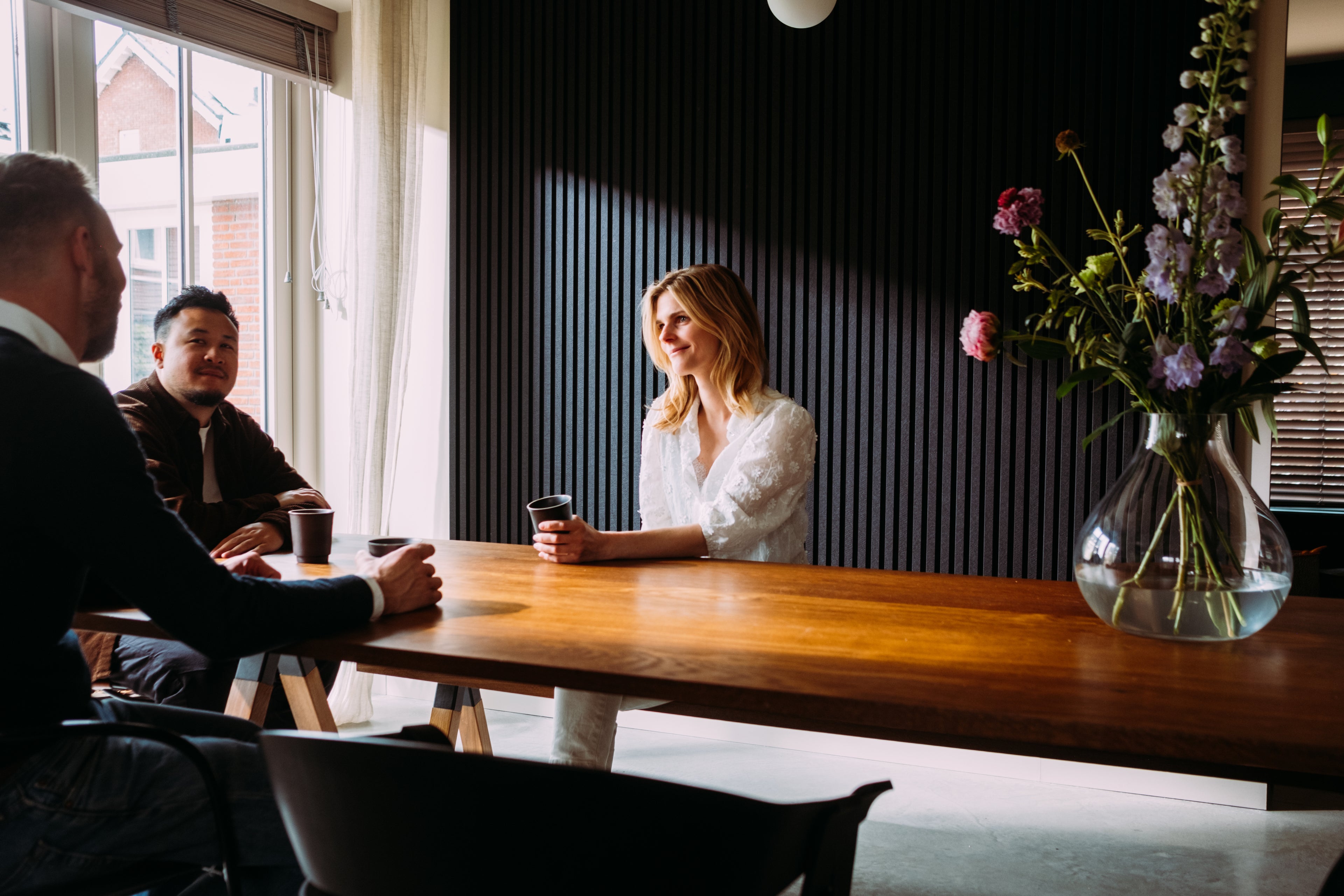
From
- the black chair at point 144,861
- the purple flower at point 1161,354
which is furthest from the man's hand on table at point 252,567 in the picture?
the purple flower at point 1161,354

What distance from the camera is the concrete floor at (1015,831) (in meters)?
2.74

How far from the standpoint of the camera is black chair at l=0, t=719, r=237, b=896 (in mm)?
1290

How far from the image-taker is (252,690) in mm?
2344

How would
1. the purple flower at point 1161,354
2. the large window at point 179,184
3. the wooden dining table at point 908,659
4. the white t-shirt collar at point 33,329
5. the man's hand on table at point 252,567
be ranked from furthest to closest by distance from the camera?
1. the large window at point 179,184
2. the man's hand on table at point 252,567
3. the white t-shirt collar at point 33,329
4. the purple flower at point 1161,354
5. the wooden dining table at point 908,659

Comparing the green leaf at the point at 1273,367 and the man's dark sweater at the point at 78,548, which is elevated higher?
the green leaf at the point at 1273,367

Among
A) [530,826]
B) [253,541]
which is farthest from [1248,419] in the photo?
[253,541]

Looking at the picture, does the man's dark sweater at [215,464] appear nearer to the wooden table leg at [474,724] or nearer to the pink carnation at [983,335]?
the wooden table leg at [474,724]

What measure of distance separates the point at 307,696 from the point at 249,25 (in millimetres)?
2786

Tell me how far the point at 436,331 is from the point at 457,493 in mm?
699

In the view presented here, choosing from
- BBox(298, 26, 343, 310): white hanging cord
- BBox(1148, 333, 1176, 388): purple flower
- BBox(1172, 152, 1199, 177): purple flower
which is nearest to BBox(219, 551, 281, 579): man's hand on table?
BBox(1148, 333, 1176, 388): purple flower

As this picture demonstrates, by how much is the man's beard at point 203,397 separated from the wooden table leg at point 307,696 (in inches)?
37.6

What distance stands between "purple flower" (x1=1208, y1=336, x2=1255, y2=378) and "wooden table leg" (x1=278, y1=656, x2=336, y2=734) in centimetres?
208

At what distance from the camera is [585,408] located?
4.09 m

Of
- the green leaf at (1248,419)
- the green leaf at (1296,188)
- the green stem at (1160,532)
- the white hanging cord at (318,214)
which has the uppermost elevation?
the white hanging cord at (318,214)
